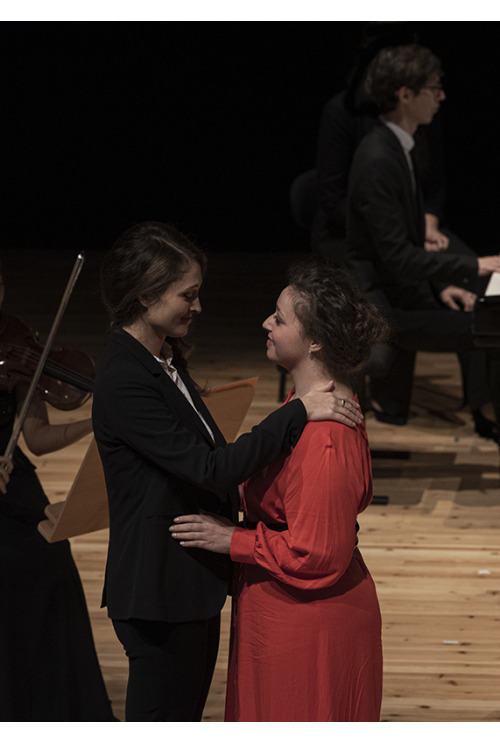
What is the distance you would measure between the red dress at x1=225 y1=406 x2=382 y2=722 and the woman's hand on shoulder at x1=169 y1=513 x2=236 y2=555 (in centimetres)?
2

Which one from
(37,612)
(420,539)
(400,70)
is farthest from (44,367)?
(400,70)

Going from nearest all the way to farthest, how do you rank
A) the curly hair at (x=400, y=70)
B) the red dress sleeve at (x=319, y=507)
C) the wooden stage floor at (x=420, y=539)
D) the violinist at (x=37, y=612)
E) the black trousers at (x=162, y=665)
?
1. the red dress sleeve at (x=319, y=507)
2. the black trousers at (x=162, y=665)
3. the violinist at (x=37, y=612)
4. the wooden stage floor at (x=420, y=539)
5. the curly hair at (x=400, y=70)

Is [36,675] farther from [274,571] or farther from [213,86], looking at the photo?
[213,86]

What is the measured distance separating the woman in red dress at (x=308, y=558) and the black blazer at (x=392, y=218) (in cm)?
202

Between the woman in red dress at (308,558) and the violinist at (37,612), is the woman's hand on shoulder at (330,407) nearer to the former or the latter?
the woman in red dress at (308,558)

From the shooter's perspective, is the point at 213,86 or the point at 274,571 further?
the point at 213,86

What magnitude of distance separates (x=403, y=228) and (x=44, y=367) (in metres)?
1.78

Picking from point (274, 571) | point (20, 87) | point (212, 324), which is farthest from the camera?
point (20, 87)

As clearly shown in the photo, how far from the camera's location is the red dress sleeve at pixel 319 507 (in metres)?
1.64

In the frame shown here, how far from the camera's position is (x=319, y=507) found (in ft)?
5.37

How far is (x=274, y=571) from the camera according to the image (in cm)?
168

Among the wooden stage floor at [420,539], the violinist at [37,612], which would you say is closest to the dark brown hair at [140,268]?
the wooden stage floor at [420,539]

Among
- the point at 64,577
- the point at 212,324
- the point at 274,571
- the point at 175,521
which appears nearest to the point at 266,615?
the point at 274,571

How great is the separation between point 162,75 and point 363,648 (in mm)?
7639
